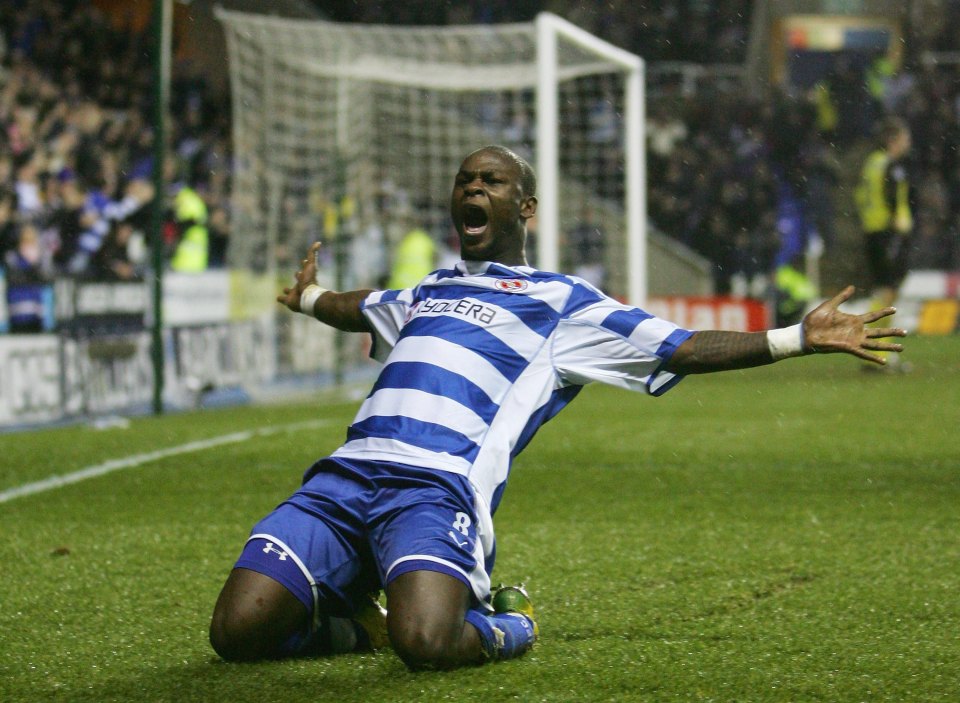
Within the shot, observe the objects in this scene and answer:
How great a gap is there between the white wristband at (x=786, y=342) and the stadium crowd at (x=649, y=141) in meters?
9.45

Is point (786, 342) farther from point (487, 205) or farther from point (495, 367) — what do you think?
point (487, 205)

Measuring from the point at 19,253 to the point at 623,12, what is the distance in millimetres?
15896

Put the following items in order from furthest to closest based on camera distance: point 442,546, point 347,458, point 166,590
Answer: point 166,590 → point 347,458 → point 442,546

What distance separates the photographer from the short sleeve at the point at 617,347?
3994mm

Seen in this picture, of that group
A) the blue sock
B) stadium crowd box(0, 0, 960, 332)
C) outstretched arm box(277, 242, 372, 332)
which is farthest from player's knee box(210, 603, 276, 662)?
stadium crowd box(0, 0, 960, 332)

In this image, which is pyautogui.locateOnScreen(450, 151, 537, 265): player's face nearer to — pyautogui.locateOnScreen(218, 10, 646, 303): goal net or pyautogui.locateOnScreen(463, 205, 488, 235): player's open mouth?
pyautogui.locateOnScreen(463, 205, 488, 235): player's open mouth

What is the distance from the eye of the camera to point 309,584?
383cm

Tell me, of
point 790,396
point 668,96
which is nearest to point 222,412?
point 790,396

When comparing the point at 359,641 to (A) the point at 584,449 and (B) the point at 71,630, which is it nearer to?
(B) the point at 71,630

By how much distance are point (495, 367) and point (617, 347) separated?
13.8 inches

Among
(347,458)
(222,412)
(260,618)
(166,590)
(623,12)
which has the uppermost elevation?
(623,12)

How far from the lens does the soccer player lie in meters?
3.71

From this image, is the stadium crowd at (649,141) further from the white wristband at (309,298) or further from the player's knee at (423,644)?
the player's knee at (423,644)

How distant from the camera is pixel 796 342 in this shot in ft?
12.3
